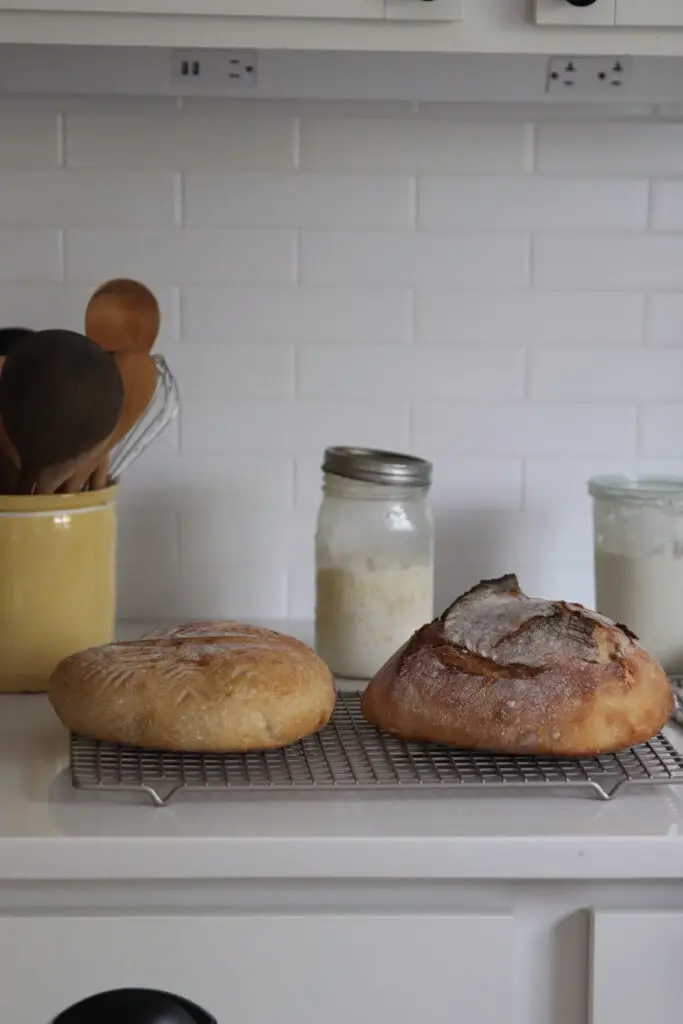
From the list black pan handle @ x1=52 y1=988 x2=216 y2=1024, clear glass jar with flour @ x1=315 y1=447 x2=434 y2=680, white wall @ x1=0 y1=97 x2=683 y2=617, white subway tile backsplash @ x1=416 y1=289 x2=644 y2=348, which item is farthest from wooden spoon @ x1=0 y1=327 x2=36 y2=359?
black pan handle @ x1=52 y1=988 x2=216 y2=1024

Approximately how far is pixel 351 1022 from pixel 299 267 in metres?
0.91

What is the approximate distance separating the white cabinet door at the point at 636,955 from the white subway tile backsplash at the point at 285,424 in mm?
769

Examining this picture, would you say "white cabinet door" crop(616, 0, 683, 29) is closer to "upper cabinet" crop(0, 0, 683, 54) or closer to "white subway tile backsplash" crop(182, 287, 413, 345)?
"upper cabinet" crop(0, 0, 683, 54)

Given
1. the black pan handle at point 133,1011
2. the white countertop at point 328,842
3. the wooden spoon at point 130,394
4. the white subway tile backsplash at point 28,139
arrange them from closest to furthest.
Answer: the black pan handle at point 133,1011
the white countertop at point 328,842
the wooden spoon at point 130,394
the white subway tile backsplash at point 28,139

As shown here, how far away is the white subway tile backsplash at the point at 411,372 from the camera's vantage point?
Answer: 1.54 metres

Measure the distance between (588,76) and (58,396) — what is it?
0.70 m

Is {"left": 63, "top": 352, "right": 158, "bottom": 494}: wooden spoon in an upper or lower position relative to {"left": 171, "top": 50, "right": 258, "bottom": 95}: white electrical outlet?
lower

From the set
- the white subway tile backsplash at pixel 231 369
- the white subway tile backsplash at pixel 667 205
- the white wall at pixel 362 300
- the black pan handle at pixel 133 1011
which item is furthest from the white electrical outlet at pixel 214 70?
the black pan handle at pixel 133 1011

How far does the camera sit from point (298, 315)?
153cm

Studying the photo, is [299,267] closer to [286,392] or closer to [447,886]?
[286,392]

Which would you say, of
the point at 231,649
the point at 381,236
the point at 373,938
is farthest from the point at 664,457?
the point at 373,938

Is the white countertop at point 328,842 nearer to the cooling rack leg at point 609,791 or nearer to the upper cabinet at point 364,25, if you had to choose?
the cooling rack leg at point 609,791

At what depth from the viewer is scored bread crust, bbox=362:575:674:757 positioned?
0.98 m

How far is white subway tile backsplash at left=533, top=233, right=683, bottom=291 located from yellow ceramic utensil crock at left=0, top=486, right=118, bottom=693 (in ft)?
2.07
